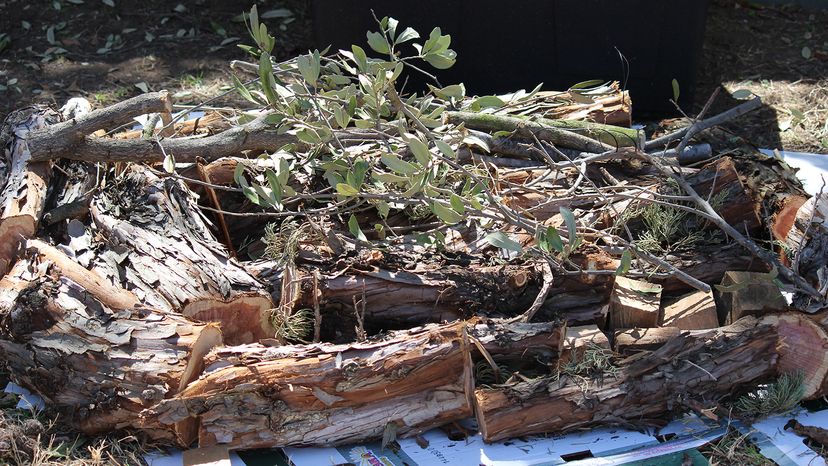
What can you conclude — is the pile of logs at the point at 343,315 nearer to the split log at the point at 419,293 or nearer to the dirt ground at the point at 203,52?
the split log at the point at 419,293

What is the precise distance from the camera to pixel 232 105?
3.94 m

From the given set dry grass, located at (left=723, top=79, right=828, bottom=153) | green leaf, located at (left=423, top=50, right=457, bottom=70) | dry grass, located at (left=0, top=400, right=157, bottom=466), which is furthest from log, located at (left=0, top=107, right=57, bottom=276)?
dry grass, located at (left=723, top=79, right=828, bottom=153)

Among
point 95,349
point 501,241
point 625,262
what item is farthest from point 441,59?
point 95,349

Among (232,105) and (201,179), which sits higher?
(201,179)

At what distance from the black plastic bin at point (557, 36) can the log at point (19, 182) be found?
1511 millimetres

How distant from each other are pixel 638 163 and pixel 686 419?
0.91 metres

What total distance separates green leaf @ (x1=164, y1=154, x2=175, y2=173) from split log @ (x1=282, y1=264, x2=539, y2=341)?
45 cm

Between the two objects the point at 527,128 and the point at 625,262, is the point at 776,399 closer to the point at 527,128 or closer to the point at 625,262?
the point at 625,262

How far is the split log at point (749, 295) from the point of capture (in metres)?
2.06

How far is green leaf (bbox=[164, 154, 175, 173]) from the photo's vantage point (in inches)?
88.8

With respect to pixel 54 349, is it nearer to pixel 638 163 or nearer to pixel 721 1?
pixel 638 163

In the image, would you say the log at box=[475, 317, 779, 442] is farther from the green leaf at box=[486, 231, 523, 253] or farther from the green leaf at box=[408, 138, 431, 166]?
the green leaf at box=[408, 138, 431, 166]

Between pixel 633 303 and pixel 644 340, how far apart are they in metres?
0.12

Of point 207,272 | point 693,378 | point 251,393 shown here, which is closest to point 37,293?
point 207,272
